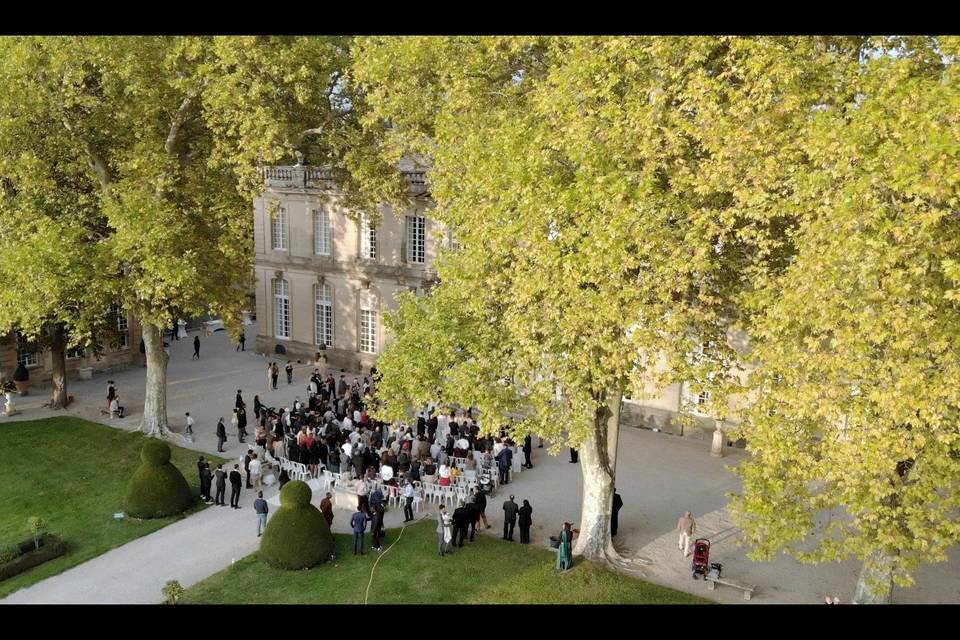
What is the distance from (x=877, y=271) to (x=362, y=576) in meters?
13.1

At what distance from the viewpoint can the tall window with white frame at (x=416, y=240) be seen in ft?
122

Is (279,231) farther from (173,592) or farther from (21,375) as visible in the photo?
(173,592)

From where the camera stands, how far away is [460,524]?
66.4 ft

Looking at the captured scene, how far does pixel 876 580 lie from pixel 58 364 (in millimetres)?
31144

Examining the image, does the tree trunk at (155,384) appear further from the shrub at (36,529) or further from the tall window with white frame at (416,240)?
the tall window with white frame at (416,240)

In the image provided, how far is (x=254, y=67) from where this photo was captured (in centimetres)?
2492

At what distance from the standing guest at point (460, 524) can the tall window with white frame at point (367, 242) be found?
67.6 ft

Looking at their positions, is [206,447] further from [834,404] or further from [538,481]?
[834,404]

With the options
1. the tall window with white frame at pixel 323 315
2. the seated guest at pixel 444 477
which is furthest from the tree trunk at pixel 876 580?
the tall window with white frame at pixel 323 315

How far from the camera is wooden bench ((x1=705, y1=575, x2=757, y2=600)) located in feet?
58.9

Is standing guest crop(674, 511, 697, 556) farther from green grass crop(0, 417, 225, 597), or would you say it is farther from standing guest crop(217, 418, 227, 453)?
standing guest crop(217, 418, 227, 453)

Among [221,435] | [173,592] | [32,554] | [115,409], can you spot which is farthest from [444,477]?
[115,409]

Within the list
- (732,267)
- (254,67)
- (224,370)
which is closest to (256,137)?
(254,67)

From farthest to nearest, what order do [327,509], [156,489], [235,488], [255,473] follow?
[255,473] < [235,488] < [156,489] < [327,509]
